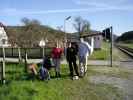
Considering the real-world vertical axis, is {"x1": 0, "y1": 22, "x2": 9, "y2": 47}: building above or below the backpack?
above

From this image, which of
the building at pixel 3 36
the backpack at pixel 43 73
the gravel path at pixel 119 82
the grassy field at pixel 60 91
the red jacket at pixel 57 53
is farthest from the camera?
the building at pixel 3 36

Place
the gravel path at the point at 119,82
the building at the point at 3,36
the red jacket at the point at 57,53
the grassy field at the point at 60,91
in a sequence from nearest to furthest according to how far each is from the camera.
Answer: the grassy field at the point at 60,91 < the gravel path at the point at 119,82 < the red jacket at the point at 57,53 < the building at the point at 3,36

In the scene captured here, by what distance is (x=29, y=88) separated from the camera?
12773mm

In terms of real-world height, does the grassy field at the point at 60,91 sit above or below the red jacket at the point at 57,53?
below

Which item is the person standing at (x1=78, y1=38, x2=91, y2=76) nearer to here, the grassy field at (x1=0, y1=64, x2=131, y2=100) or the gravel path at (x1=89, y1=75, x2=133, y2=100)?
the gravel path at (x1=89, y1=75, x2=133, y2=100)

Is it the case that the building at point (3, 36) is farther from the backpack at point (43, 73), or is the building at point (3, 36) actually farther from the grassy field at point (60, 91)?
the grassy field at point (60, 91)

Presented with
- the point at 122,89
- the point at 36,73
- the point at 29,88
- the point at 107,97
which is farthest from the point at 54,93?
→ the point at 36,73

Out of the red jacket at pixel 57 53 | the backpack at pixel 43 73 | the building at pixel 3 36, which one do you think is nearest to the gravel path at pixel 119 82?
the red jacket at pixel 57 53

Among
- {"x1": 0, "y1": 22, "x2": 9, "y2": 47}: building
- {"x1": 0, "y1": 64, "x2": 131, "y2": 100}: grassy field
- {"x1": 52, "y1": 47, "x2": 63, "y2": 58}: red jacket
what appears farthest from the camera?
{"x1": 0, "y1": 22, "x2": 9, "y2": 47}: building

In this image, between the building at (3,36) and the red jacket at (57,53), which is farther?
the building at (3,36)

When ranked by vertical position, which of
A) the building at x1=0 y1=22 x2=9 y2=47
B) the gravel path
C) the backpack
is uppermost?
the building at x1=0 y1=22 x2=9 y2=47

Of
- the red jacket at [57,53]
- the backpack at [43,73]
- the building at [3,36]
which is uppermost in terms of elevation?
the building at [3,36]

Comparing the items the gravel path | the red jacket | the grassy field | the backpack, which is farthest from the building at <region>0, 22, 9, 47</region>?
the grassy field

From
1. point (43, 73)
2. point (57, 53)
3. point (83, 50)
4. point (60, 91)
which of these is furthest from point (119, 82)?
point (60, 91)
